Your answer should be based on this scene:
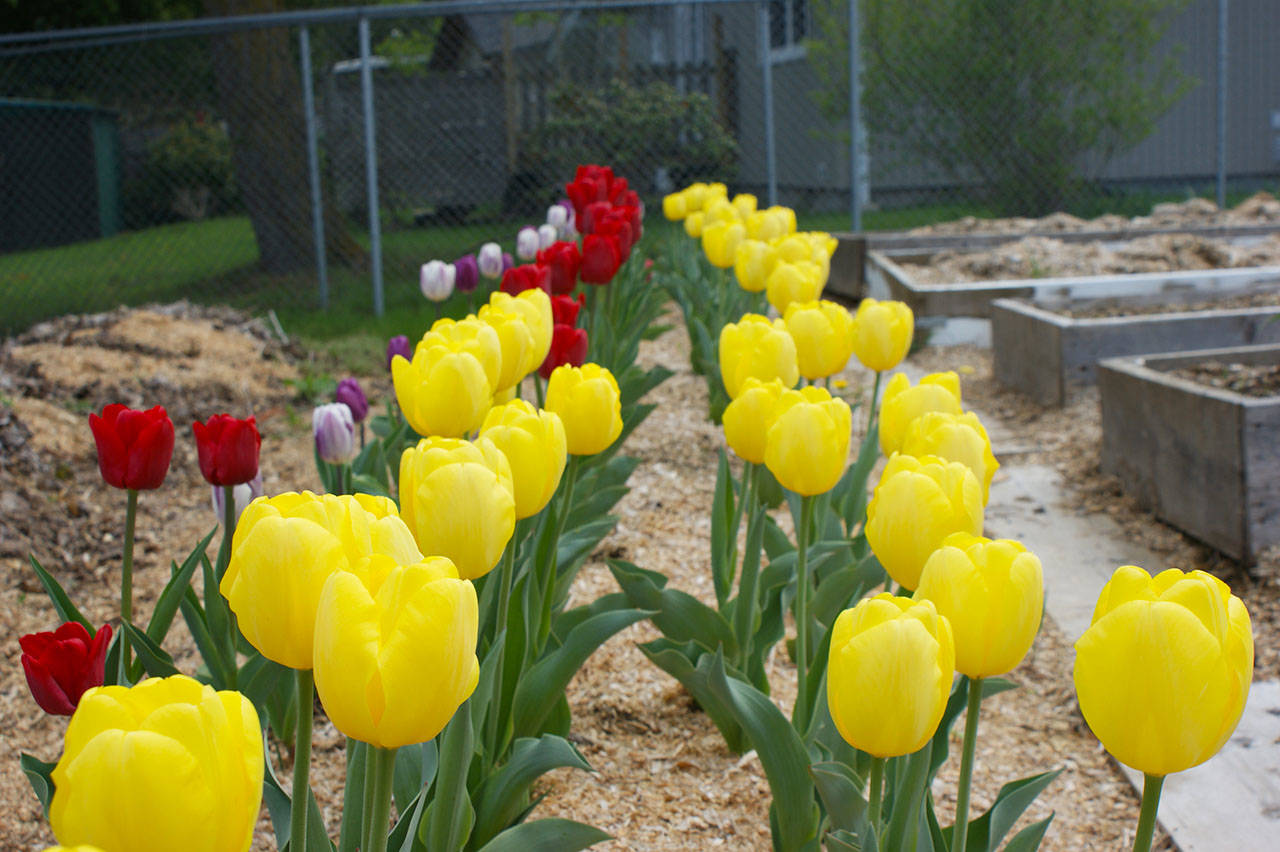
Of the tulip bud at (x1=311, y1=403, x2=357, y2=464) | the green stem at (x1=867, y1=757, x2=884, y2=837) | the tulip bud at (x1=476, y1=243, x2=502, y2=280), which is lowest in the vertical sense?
the green stem at (x1=867, y1=757, x2=884, y2=837)

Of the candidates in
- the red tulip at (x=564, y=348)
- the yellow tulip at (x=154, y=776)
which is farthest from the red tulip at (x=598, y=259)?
the yellow tulip at (x=154, y=776)

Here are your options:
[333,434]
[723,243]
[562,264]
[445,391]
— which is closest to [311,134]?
[723,243]

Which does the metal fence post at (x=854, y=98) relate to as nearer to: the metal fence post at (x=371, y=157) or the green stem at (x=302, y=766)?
the metal fence post at (x=371, y=157)

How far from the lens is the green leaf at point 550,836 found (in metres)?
1.21

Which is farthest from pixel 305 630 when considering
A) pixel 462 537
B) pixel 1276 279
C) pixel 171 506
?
pixel 1276 279

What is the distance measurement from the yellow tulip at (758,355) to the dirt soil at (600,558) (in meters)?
0.65

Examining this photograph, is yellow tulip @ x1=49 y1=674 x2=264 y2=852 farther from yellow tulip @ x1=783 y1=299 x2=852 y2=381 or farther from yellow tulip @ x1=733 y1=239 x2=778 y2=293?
yellow tulip @ x1=733 y1=239 x2=778 y2=293

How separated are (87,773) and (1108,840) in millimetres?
1609

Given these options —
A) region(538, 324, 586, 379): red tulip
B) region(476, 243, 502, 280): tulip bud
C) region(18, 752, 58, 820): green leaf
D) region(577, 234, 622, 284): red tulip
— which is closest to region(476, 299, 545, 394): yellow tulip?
region(538, 324, 586, 379): red tulip

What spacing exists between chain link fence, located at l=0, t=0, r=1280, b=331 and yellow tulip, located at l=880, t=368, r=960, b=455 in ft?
20.1

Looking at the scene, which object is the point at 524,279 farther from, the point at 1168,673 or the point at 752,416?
the point at 1168,673

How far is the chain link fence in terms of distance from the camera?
27.6 ft

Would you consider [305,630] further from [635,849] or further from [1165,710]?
[635,849]

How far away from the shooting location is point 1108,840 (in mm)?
1774
